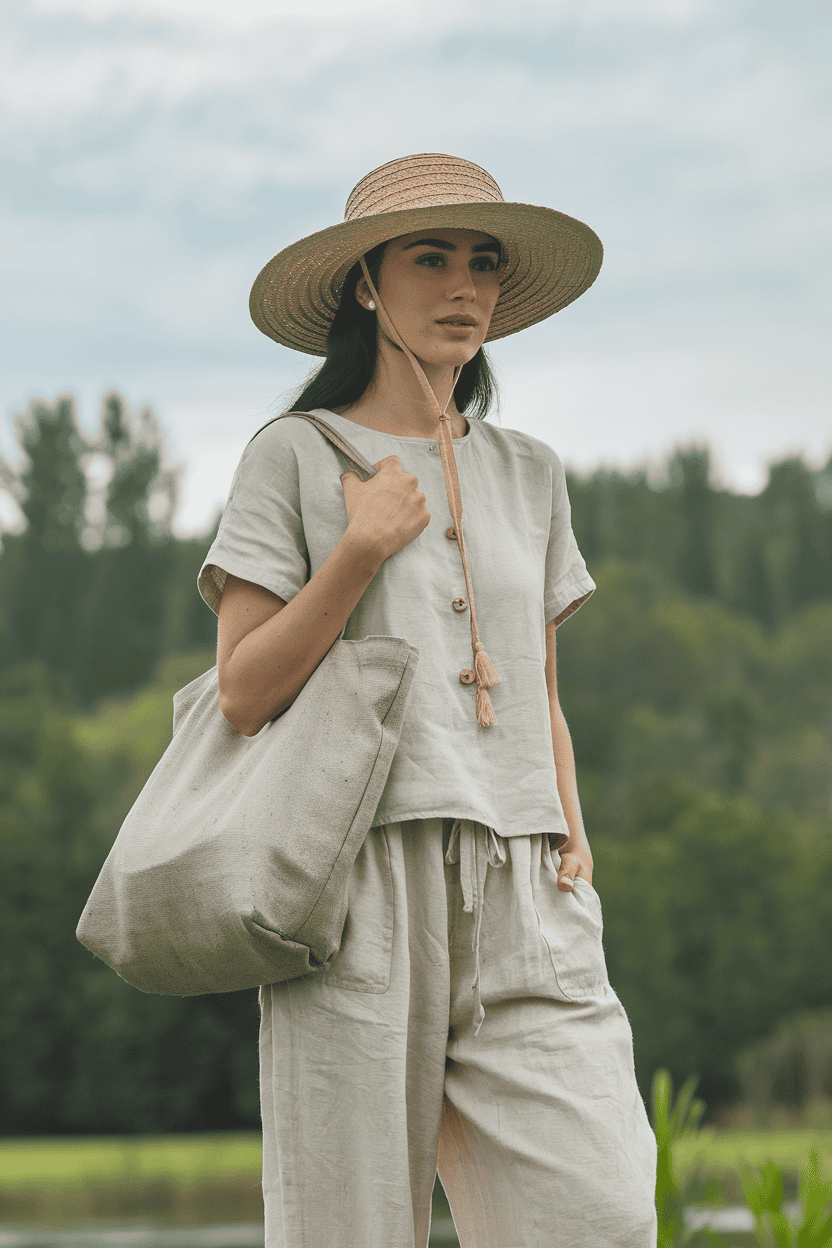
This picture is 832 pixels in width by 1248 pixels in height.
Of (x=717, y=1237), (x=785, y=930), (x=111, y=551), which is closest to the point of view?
(x=717, y=1237)

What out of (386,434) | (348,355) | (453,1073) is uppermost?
(348,355)

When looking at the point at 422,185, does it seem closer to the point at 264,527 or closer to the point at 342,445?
the point at 342,445

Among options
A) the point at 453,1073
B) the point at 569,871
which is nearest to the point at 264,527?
the point at 569,871

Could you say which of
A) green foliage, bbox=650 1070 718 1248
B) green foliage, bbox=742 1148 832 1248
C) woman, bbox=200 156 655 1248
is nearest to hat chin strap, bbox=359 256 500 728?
woman, bbox=200 156 655 1248

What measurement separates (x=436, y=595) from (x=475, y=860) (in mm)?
312

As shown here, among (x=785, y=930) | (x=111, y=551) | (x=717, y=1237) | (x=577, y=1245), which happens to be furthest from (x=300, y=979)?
(x=111, y=551)

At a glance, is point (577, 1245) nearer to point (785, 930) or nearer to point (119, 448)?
point (785, 930)

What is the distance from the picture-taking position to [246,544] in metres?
1.69

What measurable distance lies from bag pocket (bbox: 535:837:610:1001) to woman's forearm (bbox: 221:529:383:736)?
36 cm

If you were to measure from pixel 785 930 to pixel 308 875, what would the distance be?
42.7 m

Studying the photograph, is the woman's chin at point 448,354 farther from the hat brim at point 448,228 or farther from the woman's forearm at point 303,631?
the woman's forearm at point 303,631

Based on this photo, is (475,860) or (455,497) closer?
(475,860)

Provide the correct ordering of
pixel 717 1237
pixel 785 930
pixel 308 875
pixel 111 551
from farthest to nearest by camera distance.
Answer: pixel 111 551 < pixel 785 930 < pixel 717 1237 < pixel 308 875

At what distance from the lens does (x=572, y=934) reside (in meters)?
1.67
